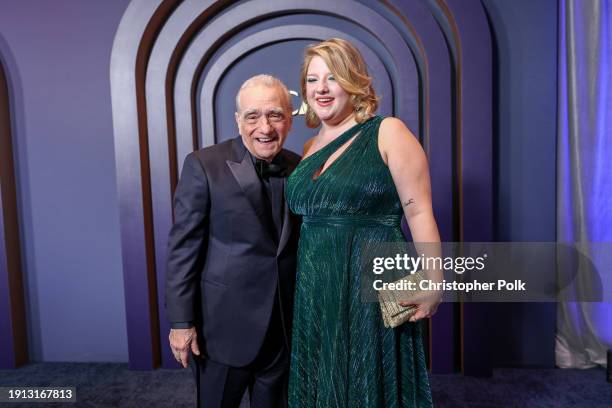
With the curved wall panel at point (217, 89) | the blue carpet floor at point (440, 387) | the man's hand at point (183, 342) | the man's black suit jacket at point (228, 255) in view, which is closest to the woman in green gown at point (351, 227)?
the man's black suit jacket at point (228, 255)

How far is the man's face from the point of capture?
152 centimetres

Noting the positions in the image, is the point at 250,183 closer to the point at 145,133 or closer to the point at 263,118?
the point at 263,118

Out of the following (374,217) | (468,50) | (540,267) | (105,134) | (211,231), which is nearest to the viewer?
(374,217)

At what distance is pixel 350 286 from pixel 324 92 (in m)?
0.60

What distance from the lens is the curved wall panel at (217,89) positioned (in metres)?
2.72

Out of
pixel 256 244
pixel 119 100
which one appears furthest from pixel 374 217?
pixel 119 100

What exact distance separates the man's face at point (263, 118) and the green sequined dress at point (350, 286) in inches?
5.5

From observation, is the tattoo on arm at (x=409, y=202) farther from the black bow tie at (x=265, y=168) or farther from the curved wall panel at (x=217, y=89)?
the curved wall panel at (x=217, y=89)

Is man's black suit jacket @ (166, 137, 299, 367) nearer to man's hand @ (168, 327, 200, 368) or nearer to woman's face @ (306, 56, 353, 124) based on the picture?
man's hand @ (168, 327, 200, 368)

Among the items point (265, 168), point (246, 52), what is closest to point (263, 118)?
point (265, 168)

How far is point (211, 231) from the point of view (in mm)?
1589

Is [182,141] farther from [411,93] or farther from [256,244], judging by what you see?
[256,244]

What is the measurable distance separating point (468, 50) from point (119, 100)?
2.05m

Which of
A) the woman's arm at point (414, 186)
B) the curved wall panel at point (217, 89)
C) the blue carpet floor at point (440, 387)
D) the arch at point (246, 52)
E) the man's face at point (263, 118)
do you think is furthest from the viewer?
the arch at point (246, 52)
